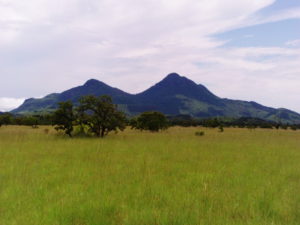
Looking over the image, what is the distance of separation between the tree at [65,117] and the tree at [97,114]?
0.81 m

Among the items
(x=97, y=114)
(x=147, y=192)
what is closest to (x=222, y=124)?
(x=97, y=114)

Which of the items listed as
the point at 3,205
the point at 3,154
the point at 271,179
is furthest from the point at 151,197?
the point at 3,154

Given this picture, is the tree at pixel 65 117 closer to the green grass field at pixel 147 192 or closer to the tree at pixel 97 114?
the tree at pixel 97 114

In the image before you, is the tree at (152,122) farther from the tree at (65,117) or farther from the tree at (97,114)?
the tree at (65,117)

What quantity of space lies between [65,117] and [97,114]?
2944mm

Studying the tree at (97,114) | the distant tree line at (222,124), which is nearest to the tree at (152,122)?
the tree at (97,114)

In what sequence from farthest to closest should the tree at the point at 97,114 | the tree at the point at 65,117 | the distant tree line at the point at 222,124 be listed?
the distant tree line at the point at 222,124 < the tree at the point at 97,114 < the tree at the point at 65,117

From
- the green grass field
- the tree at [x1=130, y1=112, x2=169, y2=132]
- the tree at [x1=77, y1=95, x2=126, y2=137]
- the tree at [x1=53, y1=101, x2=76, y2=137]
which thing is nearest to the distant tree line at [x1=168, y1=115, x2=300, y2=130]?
the tree at [x1=130, y1=112, x2=169, y2=132]

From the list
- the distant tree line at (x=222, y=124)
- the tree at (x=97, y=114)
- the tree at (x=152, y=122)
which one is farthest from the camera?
Answer: the distant tree line at (x=222, y=124)

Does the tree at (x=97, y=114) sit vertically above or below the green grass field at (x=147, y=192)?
above

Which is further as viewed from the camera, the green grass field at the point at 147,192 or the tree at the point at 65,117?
the tree at the point at 65,117

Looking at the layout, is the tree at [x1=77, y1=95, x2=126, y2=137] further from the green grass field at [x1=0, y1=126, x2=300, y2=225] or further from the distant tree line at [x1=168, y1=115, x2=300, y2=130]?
the distant tree line at [x1=168, y1=115, x2=300, y2=130]

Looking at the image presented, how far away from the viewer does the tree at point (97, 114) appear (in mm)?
23344

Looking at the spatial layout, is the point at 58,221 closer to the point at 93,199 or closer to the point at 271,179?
the point at 93,199
